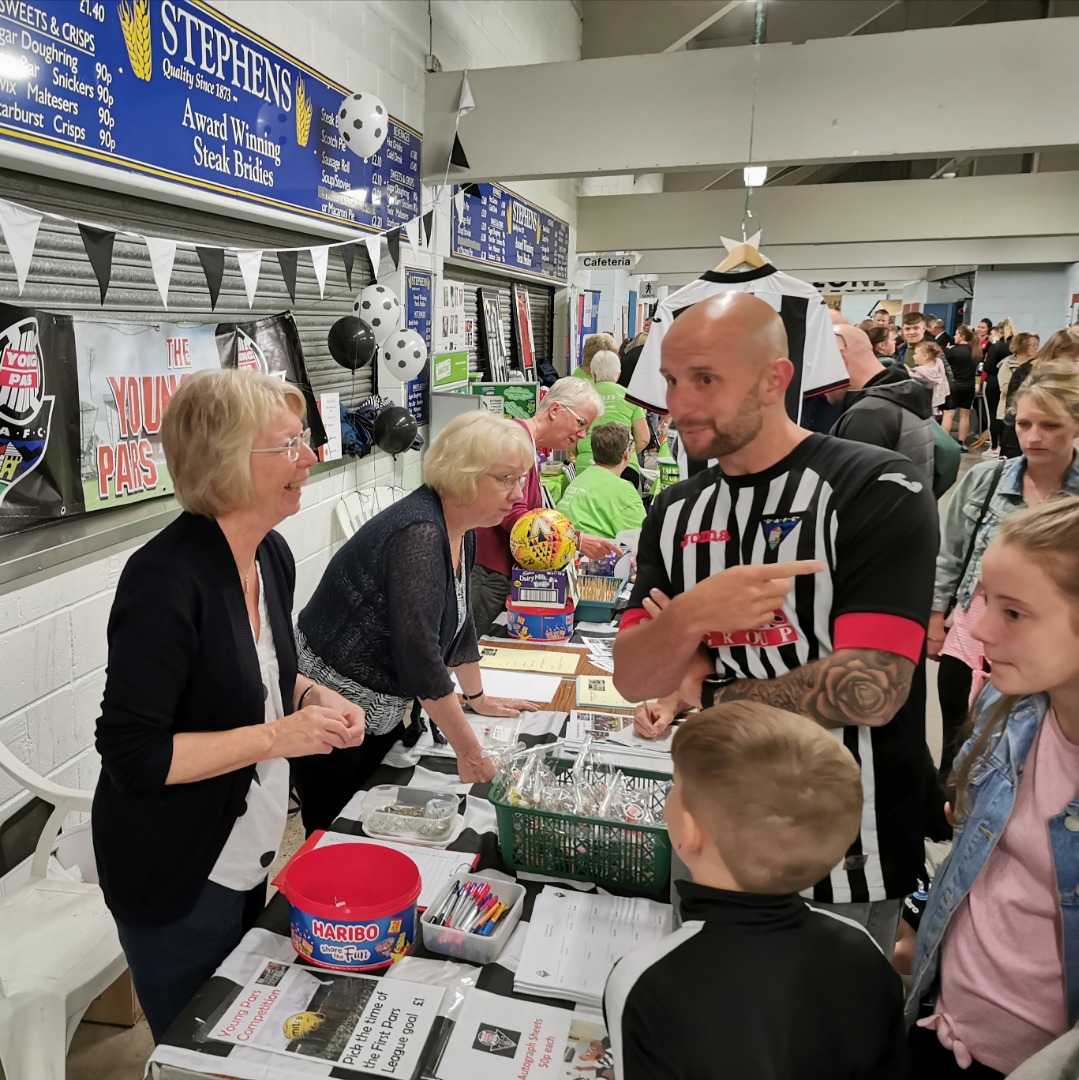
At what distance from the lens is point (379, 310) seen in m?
4.37

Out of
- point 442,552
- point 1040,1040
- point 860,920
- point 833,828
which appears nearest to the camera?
point 833,828

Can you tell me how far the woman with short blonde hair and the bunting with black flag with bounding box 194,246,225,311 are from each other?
149cm

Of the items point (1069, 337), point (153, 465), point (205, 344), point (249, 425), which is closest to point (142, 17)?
point (205, 344)

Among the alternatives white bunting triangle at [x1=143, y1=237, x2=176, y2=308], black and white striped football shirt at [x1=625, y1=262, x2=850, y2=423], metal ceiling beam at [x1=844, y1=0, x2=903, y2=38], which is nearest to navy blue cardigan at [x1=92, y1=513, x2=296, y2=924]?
black and white striped football shirt at [x1=625, y1=262, x2=850, y2=423]

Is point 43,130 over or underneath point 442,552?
over

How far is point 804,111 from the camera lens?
15.3ft

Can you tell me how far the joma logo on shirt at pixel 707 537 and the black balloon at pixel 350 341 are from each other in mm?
2939

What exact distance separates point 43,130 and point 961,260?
12203 millimetres

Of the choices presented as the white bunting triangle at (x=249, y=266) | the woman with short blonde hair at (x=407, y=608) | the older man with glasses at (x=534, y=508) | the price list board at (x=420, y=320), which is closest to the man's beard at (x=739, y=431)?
the woman with short blonde hair at (x=407, y=608)

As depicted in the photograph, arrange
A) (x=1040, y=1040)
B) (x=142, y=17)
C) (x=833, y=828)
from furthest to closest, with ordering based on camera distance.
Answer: (x=142, y=17) → (x=1040, y=1040) → (x=833, y=828)

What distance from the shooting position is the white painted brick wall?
7.97 ft

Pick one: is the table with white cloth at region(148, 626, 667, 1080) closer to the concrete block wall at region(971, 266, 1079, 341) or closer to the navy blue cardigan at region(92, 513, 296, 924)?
the navy blue cardigan at region(92, 513, 296, 924)

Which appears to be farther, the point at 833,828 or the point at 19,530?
the point at 19,530

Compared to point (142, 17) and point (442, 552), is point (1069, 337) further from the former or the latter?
point (142, 17)
